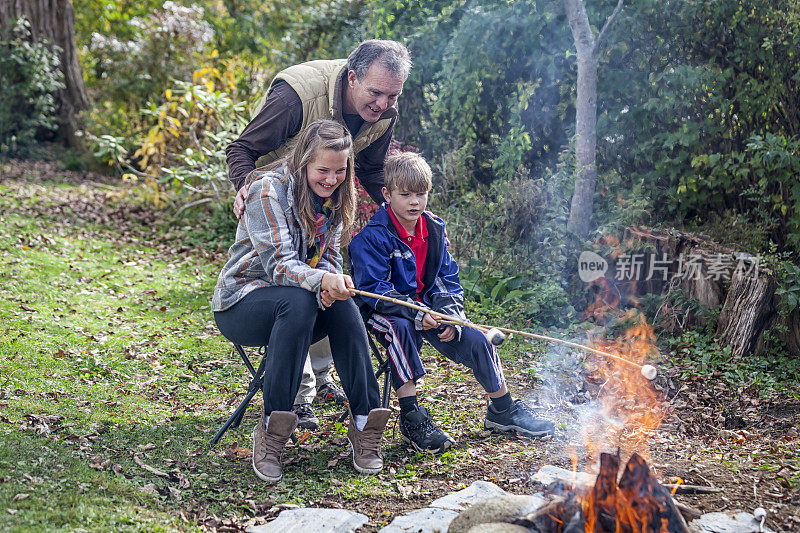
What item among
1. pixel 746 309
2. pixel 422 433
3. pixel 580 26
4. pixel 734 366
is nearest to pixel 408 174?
pixel 422 433

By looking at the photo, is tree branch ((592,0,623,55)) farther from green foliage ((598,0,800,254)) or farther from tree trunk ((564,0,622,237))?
green foliage ((598,0,800,254))

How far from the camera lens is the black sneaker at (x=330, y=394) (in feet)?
13.3

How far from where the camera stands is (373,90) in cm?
339

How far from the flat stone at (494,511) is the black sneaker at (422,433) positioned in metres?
0.86

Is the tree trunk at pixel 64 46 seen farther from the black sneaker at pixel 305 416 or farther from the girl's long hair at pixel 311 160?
the girl's long hair at pixel 311 160

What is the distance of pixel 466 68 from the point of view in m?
6.89

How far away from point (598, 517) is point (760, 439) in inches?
67.7

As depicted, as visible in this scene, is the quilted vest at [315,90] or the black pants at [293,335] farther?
the quilted vest at [315,90]

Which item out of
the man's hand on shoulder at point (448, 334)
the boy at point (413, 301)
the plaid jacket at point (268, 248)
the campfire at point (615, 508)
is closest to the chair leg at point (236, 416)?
the plaid jacket at point (268, 248)

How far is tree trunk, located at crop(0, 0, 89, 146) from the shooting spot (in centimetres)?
1145

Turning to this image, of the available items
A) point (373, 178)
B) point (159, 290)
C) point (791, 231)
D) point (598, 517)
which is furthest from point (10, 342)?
point (791, 231)

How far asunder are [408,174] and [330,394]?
139cm

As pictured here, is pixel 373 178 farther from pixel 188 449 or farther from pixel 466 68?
pixel 466 68

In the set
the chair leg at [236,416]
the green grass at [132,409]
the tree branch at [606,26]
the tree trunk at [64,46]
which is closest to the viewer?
the green grass at [132,409]
